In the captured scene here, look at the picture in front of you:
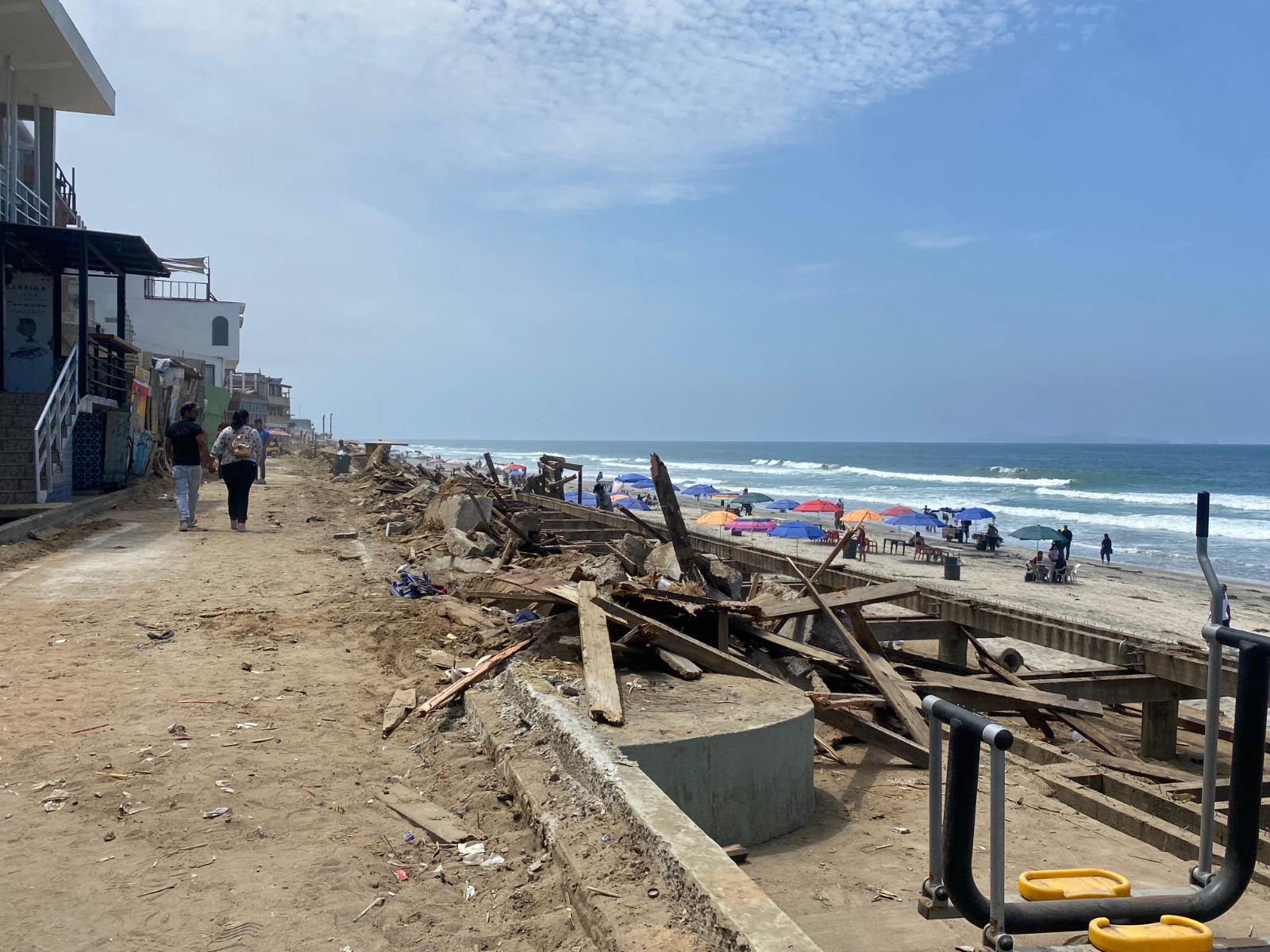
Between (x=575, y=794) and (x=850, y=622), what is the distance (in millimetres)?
4354

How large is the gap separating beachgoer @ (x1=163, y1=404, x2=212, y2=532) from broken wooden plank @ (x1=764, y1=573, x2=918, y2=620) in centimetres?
980

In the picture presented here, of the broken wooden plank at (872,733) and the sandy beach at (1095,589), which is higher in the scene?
the broken wooden plank at (872,733)

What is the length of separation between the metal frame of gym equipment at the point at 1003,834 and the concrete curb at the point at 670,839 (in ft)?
1.57

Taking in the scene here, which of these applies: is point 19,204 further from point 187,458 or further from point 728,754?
point 728,754

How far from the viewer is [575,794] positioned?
13.1 feet

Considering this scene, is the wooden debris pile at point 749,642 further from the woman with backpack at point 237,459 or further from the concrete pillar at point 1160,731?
the woman with backpack at point 237,459

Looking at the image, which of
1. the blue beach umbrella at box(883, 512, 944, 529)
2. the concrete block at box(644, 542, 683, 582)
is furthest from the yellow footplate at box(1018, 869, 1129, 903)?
the blue beach umbrella at box(883, 512, 944, 529)

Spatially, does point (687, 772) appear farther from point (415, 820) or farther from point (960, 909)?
point (960, 909)

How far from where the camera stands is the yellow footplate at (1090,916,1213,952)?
224 centimetres

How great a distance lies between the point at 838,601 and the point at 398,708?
3846 millimetres

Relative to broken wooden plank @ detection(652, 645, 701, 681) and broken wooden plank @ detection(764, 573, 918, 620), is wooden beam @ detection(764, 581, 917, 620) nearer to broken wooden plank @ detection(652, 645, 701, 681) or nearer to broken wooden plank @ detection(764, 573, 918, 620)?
broken wooden plank @ detection(764, 573, 918, 620)

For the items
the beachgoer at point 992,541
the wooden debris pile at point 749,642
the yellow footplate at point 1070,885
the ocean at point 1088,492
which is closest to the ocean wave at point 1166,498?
the ocean at point 1088,492

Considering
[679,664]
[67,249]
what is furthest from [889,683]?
[67,249]

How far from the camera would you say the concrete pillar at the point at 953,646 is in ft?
29.6
